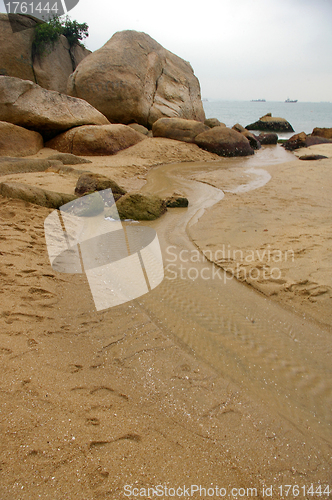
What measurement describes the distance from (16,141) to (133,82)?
22.6 feet

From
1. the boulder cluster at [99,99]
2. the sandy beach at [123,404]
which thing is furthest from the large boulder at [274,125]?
the sandy beach at [123,404]

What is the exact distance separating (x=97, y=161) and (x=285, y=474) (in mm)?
8906

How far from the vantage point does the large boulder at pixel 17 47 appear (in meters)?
15.5

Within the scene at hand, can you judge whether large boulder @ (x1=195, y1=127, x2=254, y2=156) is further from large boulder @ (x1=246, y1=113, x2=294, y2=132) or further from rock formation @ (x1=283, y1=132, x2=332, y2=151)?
large boulder @ (x1=246, y1=113, x2=294, y2=132)

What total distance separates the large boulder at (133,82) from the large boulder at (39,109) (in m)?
2.54

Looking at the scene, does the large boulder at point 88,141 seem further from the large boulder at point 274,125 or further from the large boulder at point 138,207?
the large boulder at point 274,125

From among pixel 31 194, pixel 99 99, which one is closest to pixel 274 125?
pixel 99 99

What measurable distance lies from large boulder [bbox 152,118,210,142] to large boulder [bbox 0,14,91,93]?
1003cm

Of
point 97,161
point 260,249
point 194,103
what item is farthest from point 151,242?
point 194,103

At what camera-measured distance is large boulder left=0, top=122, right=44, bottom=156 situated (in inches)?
325

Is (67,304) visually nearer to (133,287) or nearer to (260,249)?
(133,287)

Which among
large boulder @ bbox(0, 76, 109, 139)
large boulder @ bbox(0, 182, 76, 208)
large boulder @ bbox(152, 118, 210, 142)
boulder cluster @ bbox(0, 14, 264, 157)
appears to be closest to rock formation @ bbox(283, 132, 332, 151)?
boulder cluster @ bbox(0, 14, 264, 157)

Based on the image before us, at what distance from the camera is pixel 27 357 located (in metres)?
1.97

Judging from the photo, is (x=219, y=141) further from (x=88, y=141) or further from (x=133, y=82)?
(x=88, y=141)
